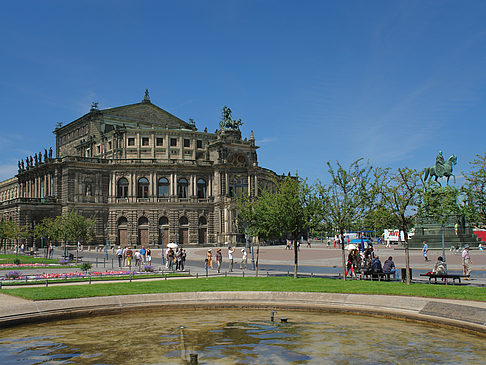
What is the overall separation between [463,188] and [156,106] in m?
84.0

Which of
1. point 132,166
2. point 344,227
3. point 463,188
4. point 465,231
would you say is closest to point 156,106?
point 132,166

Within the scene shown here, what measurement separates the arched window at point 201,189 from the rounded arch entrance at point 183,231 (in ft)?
17.0

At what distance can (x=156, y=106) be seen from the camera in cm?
9869

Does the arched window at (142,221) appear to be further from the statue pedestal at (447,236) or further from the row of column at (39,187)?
the statue pedestal at (447,236)

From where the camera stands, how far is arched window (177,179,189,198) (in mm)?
84312

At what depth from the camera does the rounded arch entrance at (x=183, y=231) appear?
82812 millimetres

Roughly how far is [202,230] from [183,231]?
3.48 metres

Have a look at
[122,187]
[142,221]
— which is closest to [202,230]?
[142,221]

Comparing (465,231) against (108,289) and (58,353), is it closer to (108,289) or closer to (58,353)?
(108,289)

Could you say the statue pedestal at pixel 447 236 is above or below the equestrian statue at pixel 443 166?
below

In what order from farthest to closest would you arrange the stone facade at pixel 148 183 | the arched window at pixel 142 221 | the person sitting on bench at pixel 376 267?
the arched window at pixel 142 221 → the stone facade at pixel 148 183 → the person sitting on bench at pixel 376 267

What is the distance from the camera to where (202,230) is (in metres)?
84.7

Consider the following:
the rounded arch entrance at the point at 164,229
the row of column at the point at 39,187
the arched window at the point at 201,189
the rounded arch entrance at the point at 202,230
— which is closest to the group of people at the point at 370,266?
the rounded arch entrance at the point at 164,229

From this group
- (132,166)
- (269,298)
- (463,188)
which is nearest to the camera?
(269,298)
